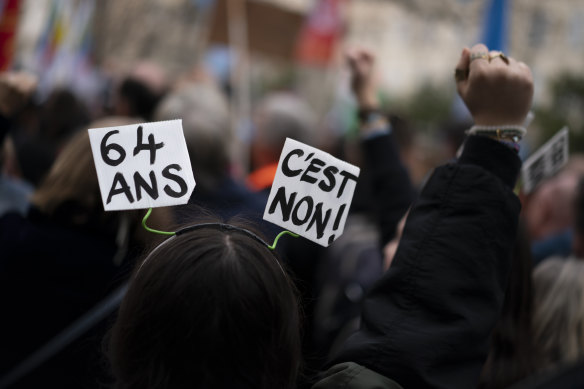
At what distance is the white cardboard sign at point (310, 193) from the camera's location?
127cm

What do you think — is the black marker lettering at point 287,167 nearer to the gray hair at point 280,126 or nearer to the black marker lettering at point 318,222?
the black marker lettering at point 318,222

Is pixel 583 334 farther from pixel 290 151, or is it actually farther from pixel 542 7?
pixel 542 7

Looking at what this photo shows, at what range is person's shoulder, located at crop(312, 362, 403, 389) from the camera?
1.22 metres

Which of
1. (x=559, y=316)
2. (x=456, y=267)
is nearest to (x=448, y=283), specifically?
→ (x=456, y=267)

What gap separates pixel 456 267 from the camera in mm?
1318

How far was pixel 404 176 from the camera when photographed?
2.44m

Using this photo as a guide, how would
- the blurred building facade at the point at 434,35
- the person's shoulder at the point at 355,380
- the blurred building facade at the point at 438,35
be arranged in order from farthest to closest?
the blurred building facade at the point at 434,35 < the blurred building facade at the point at 438,35 < the person's shoulder at the point at 355,380

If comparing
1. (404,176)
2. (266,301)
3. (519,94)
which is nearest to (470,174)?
(519,94)

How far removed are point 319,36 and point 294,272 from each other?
214 inches

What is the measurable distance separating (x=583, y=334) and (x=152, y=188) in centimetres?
144

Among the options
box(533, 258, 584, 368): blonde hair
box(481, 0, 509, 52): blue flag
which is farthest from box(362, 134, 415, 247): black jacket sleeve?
box(481, 0, 509, 52): blue flag

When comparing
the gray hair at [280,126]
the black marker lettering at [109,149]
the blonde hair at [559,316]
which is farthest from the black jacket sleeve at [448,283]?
the gray hair at [280,126]

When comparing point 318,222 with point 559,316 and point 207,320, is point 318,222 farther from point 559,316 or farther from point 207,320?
point 559,316

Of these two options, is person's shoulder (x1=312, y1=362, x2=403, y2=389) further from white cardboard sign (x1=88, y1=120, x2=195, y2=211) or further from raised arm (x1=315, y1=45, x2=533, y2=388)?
white cardboard sign (x1=88, y1=120, x2=195, y2=211)
